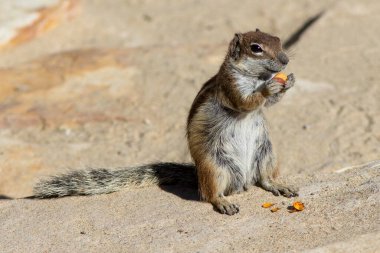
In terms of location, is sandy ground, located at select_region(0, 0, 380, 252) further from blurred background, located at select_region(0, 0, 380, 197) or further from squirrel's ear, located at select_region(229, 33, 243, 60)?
squirrel's ear, located at select_region(229, 33, 243, 60)

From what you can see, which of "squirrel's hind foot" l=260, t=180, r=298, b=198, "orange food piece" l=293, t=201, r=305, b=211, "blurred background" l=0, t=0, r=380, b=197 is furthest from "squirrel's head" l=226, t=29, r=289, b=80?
"blurred background" l=0, t=0, r=380, b=197

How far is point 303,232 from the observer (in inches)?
173

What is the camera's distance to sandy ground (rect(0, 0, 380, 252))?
455 centimetres

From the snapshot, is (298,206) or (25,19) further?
(25,19)

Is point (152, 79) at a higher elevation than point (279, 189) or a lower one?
lower

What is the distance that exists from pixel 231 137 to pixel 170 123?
3.11m

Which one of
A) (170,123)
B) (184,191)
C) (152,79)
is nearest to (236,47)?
(184,191)

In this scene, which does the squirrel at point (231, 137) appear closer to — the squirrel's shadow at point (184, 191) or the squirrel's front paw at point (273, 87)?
the squirrel's front paw at point (273, 87)

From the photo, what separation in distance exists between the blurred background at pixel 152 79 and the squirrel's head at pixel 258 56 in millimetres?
2139

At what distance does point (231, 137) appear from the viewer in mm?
5148

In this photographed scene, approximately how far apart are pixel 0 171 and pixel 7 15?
416cm

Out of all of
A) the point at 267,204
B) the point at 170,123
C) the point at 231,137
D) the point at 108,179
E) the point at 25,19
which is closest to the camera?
the point at 267,204

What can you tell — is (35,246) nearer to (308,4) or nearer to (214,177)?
(214,177)

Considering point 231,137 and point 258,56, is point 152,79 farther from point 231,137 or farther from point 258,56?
point 258,56
